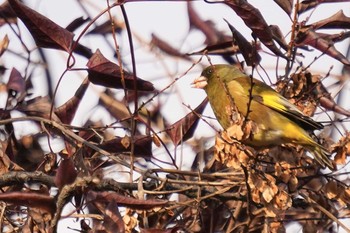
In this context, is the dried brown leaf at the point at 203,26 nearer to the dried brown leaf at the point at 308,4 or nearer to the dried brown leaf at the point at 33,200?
the dried brown leaf at the point at 308,4

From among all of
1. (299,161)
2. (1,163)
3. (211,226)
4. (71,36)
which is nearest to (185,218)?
(211,226)

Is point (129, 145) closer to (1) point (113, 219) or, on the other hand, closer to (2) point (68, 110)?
(2) point (68, 110)

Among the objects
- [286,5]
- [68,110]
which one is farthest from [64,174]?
[286,5]

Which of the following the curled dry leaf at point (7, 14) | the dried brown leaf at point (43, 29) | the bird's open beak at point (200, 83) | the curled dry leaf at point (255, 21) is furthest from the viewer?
the bird's open beak at point (200, 83)


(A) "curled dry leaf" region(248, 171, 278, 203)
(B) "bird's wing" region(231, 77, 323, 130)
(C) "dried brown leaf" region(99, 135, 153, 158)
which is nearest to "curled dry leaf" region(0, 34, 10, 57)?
(C) "dried brown leaf" region(99, 135, 153, 158)

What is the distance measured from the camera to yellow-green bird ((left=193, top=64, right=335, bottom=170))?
2.69 metres

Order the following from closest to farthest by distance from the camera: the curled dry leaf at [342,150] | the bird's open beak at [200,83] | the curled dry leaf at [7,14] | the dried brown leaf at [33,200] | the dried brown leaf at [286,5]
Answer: the dried brown leaf at [33,200]
the curled dry leaf at [342,150]
the dried brown leaf at [286,5]
the curled dry leaf at [7,14]
the bird's open beak at [200,83]

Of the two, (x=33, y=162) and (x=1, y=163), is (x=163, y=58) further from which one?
(x=1, y=163)

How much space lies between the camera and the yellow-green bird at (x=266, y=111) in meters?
2.69

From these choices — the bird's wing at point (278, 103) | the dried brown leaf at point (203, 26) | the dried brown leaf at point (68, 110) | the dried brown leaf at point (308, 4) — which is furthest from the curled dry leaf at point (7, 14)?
the dried brown leaf at point (308, 4)

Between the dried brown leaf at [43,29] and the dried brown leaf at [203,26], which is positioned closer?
the dried brown leaf at [43,29]

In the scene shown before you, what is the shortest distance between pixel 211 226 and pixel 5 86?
2.73 feet

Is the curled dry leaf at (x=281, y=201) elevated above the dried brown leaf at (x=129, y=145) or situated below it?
below

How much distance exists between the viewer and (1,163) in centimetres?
225
